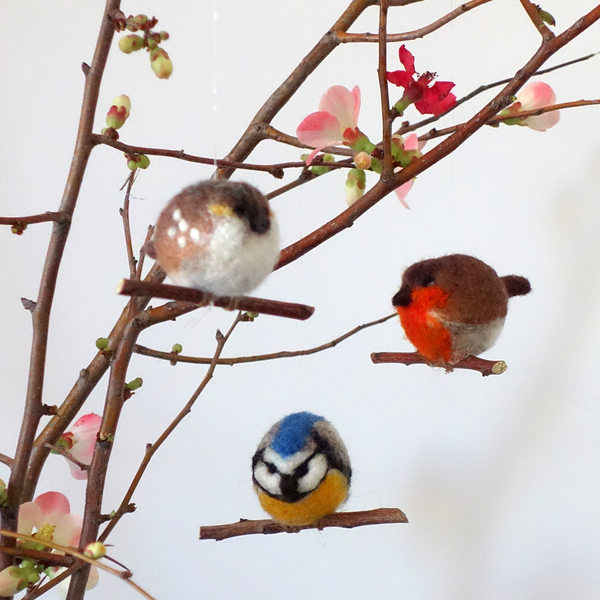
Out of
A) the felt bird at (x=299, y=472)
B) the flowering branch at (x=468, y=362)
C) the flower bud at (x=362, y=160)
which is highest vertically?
the flower bud at (x=362, y=160)

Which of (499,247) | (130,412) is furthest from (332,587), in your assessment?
Answer: (499,247)

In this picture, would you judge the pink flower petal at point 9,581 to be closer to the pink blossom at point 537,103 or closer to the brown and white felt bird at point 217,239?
the brown and white felt bird at point 217,239

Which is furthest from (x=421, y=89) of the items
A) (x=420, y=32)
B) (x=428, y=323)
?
(x=428, y=323)

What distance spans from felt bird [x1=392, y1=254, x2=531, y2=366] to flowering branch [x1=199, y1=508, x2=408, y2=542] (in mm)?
97

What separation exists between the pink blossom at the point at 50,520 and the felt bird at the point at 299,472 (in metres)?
0.11

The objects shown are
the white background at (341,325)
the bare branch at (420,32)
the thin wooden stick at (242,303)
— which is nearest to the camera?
the thin wooden stick at (242,303)

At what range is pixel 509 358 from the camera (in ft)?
1.97

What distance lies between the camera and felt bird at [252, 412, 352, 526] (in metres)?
0.39

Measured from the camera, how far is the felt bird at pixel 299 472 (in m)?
0.39

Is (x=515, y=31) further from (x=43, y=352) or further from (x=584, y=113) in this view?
(x=43, y=352)

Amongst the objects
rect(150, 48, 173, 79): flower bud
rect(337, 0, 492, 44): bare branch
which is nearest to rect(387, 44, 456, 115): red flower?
rect(337, 0, 492, 44): bare branch

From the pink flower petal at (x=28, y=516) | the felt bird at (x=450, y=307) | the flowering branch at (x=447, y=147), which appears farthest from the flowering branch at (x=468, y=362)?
the pink flower petal at (x=28, y=516)

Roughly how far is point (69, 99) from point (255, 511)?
456 millimetres

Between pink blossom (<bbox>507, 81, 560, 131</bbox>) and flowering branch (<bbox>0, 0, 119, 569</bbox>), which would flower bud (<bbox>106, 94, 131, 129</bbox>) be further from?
pink blossom (<bbox>507, 81, 560, 131</bbox>)
